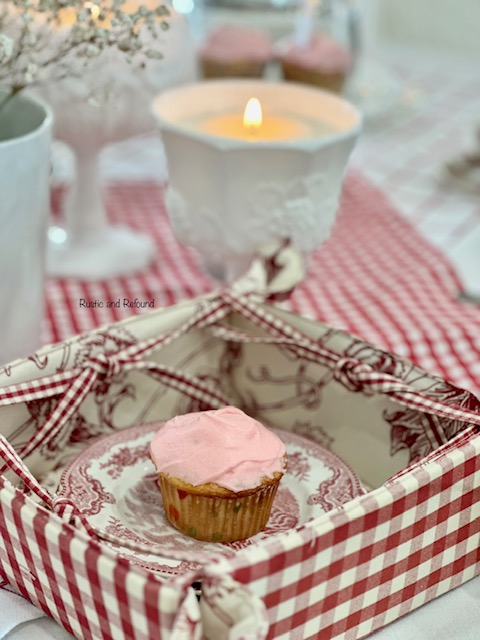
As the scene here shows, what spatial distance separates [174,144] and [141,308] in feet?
0.44

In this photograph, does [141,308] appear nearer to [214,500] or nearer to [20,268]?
[20,268]

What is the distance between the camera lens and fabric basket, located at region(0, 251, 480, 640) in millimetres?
340

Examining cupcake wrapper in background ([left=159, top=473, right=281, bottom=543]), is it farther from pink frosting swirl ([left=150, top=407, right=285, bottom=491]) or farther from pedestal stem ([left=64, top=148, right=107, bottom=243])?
pedestal stem ([left=64, top=148, right=107, bottom=243])

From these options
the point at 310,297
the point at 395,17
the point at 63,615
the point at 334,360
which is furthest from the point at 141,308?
the point at 395,17

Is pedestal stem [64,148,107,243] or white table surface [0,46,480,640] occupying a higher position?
pedestal stem [64,148,107,243]

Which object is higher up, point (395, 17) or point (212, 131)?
point (212, 131)

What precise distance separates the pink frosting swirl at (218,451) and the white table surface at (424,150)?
39cm

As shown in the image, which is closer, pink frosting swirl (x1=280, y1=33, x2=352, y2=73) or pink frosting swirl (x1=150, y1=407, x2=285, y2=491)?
pink frosting swirl (x1=150, y1=407, x2=285, y2=491)

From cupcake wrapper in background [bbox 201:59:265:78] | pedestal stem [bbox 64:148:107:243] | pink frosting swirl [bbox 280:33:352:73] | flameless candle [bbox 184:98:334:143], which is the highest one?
flameless candle [bbox 184:98:334:143]

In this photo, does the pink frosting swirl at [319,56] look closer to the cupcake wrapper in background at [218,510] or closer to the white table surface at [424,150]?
the white table surface at [424,150]

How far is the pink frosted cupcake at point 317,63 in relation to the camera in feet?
3.20

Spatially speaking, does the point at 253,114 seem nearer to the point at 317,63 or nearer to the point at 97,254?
the point at 97,254

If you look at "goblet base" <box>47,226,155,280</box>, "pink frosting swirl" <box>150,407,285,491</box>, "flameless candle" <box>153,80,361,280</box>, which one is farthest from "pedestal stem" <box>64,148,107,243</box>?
"pink frosting swirl" <box>150,407,285,491</box>

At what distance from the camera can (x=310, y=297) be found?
75 cm
